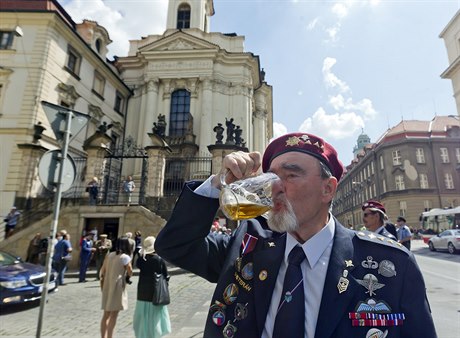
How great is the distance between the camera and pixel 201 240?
1669mm

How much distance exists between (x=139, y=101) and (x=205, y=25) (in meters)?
13.6

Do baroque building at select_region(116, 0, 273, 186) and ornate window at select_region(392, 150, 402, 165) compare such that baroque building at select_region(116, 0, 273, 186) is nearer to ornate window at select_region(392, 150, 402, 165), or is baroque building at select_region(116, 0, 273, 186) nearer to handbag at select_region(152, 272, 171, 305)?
handbag at select_region(152, 272, 171, 305)

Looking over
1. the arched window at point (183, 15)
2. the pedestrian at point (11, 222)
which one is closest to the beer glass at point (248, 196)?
the pedestrian at point (11, 222)

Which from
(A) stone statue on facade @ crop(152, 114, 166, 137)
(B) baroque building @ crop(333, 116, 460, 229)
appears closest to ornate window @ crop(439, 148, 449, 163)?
(B) baroque building @ crop(333, 116, 460, 229)

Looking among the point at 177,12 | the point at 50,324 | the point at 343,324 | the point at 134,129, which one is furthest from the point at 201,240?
the point at 177,12

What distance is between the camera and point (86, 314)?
698 cm

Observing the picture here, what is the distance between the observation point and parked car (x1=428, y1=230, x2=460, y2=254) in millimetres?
17508

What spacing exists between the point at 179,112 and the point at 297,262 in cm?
2902

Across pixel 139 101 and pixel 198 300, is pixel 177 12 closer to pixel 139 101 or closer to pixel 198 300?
pixel 139 101

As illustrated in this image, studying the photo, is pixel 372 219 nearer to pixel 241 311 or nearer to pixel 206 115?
pixel 241 311

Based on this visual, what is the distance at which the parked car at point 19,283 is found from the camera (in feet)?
24.8

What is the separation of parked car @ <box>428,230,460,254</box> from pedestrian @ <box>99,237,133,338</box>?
19.2 metres

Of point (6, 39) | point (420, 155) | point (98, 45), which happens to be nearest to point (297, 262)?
point (6, 39)

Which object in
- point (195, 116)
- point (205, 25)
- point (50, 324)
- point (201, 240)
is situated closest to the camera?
point (201, 240)
